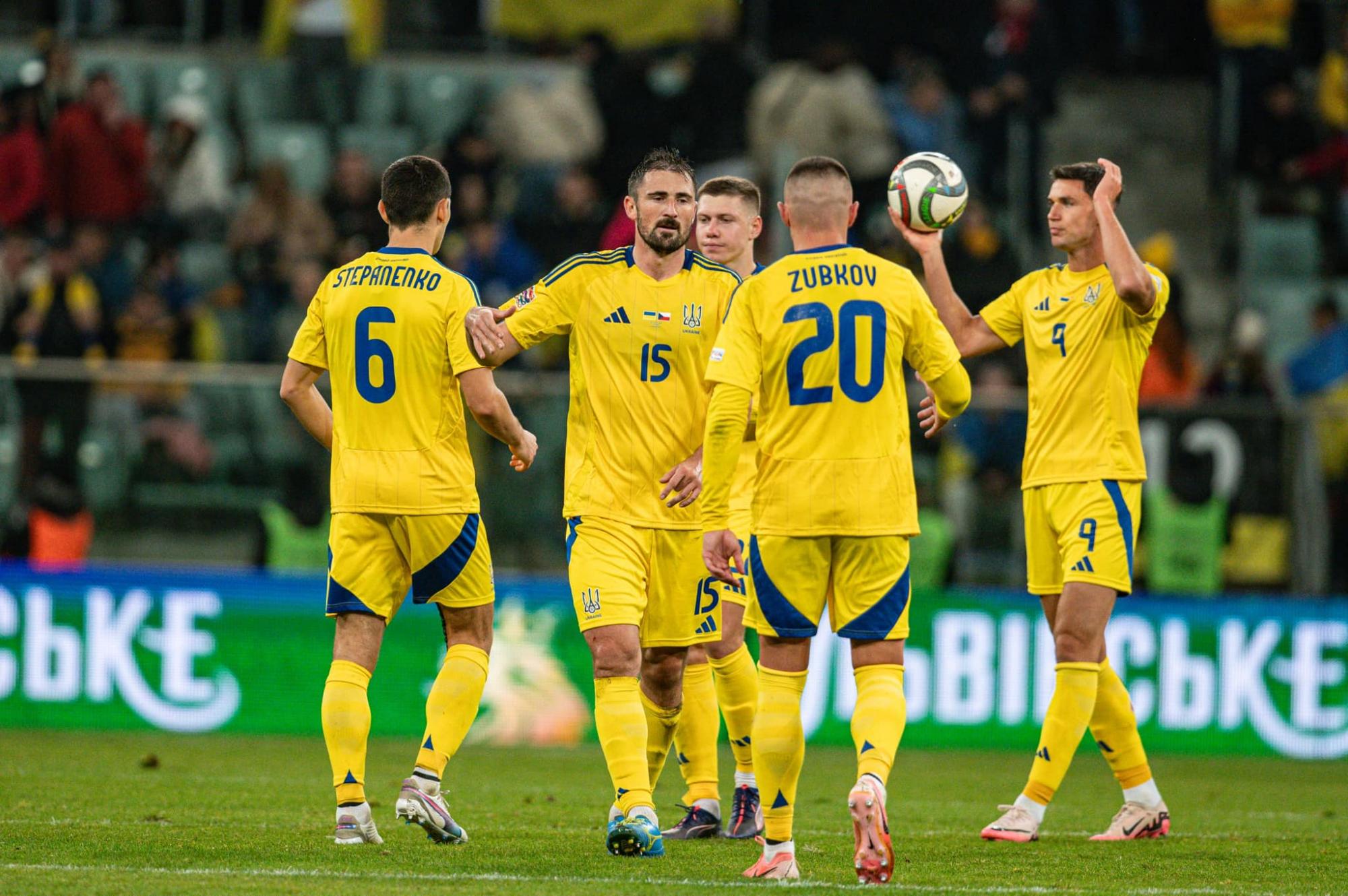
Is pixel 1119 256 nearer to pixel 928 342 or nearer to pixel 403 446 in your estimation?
pixel 928 342

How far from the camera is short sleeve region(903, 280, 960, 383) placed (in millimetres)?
7129

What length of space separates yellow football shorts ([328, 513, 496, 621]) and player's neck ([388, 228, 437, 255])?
42.5 inches

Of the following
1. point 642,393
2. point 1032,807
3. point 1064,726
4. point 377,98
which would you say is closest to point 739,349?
point 642,393

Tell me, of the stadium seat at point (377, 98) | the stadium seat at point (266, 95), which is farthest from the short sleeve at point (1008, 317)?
the stadium seat at point (266, 95)

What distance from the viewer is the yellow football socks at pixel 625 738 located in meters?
7.23

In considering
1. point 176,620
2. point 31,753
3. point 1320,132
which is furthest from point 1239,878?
point 1320,132

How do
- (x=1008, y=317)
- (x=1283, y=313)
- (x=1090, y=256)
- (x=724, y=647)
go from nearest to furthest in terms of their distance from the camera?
(x=724, y=647), (x=1090, y=256), (x=1008, y=317), (x=1283, y=313)

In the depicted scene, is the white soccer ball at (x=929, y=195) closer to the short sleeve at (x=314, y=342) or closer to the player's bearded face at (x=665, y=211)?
the player's bearded face at (x=665, y=211)

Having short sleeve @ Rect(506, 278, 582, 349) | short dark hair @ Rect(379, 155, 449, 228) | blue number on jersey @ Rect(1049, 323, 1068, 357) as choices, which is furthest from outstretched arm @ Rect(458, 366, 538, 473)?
blue number on jersey @ Rect(1049, 323, 1068, 357)

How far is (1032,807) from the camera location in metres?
8.51

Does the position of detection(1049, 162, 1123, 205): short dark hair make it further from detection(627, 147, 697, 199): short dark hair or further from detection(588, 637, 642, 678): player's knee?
detection(588, 637, 642, 678): player's knee

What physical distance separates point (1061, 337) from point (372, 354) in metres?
3.25

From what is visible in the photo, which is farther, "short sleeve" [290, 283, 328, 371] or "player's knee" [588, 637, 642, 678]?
"short sleeve" [290, 283, 328, 371]

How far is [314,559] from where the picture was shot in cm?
1353
